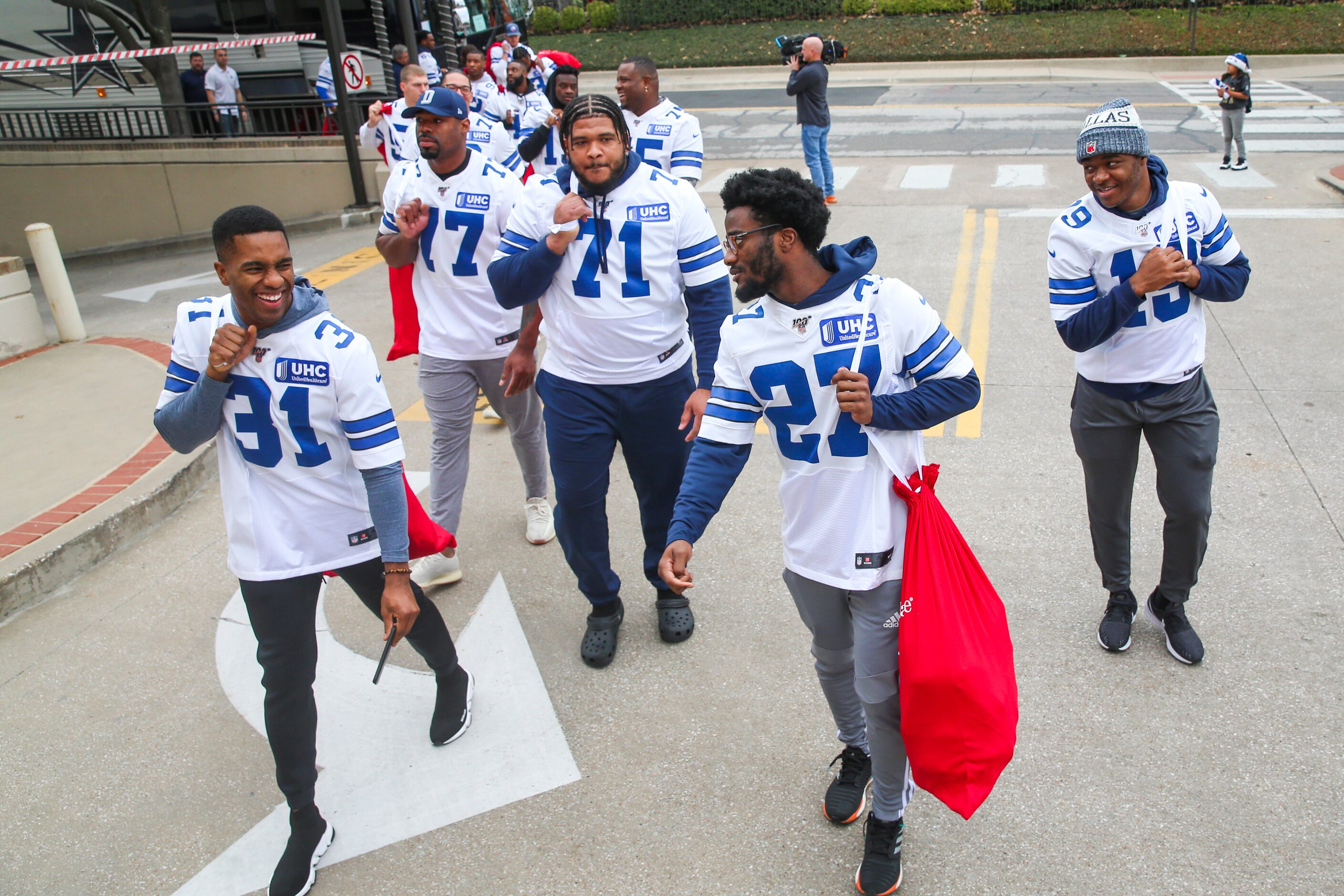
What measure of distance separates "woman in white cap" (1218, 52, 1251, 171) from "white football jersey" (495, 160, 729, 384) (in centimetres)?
1109

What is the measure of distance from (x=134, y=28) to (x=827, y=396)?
20.1 m

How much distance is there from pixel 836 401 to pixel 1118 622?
6.80ft

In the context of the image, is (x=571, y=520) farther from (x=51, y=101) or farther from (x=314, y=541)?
(x=51, y=101)

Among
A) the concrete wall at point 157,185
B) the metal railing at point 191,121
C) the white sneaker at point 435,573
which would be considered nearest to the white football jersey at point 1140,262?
the white sneaker at point 435,573

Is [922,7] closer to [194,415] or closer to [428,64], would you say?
[428,64]

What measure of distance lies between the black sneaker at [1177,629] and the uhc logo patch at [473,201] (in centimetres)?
335

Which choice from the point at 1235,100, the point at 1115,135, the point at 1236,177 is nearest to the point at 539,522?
the point at 1115,135

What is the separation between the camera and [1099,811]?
331cm

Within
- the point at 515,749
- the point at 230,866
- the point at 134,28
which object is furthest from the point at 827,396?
the point at 134,28

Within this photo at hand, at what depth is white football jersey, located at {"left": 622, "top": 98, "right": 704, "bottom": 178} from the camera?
707cm

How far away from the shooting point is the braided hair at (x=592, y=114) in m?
3.81

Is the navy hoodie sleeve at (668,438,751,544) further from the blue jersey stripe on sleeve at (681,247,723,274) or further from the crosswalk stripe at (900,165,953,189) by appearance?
the crosswalk stripe at (900,165,953,189)

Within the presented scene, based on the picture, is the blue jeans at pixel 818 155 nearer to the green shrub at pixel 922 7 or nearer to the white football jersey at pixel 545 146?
the white football jersey at pixel 545 146

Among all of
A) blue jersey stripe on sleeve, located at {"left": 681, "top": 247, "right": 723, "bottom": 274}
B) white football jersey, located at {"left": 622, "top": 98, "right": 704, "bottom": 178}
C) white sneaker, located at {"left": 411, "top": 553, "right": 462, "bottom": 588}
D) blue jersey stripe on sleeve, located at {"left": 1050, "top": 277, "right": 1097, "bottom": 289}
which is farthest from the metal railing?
blue jersey stripe on sleeve, located at {"left": 1050, "top": 277, "right": 1097, "bottom": 289}
